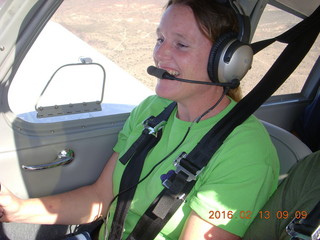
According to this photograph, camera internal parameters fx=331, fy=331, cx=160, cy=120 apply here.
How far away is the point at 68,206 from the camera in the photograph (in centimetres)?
141

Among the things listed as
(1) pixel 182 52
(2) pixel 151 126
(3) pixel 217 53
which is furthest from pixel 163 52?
(2) pixel 151 126

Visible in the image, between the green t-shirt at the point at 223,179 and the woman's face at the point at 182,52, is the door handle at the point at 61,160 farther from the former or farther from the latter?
the woman's face at the point at 182,52

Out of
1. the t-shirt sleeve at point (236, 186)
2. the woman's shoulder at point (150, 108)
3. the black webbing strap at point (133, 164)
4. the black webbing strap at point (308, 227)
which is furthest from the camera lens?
the woman's shoulder at point (150, 108)

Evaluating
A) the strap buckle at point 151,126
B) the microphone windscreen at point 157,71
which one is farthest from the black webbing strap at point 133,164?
the microphone windscreen at point 157,71

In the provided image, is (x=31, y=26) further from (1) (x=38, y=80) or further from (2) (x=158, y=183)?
Result: (2) (x=158, y=183)

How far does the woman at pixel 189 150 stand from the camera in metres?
1.03

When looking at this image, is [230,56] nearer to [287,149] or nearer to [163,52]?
[163,52]

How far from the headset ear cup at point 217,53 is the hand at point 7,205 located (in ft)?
2.78

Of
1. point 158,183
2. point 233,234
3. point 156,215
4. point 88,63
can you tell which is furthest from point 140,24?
point 233,234

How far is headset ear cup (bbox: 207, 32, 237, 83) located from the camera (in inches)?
43.9

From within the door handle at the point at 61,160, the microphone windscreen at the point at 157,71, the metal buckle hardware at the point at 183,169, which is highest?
the microphone windscreen at the point at 157,71

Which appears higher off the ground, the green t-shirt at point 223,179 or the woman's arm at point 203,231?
the green t-shirt at point 223,179

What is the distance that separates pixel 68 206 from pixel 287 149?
0.94 m

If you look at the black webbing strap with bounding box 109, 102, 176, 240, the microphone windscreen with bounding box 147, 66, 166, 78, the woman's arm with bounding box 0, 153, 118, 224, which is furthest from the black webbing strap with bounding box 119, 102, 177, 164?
the microphone windscreen with bounding box 147, 66, 166, 78
